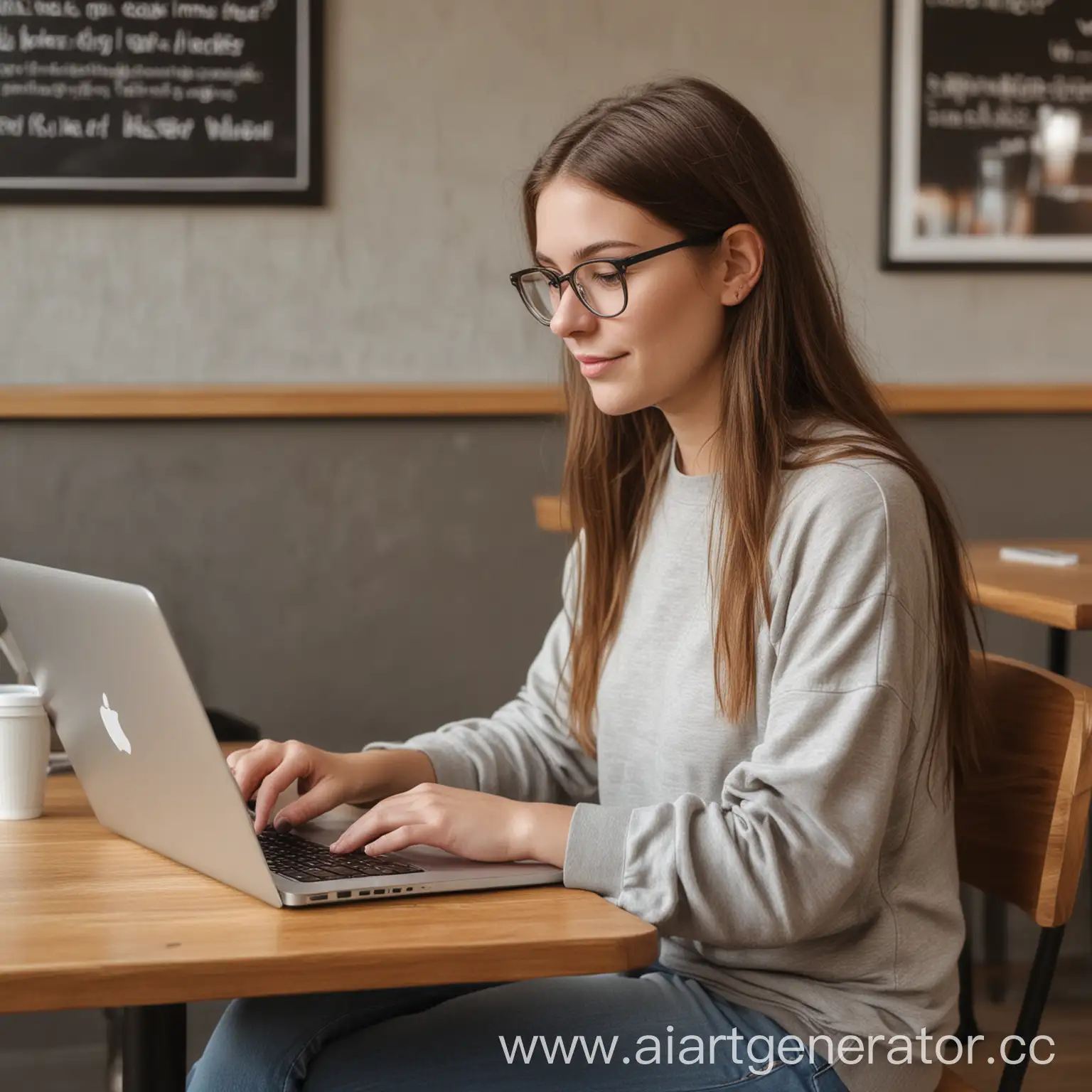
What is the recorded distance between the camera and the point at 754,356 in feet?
4.17

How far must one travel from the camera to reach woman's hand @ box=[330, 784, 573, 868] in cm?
108

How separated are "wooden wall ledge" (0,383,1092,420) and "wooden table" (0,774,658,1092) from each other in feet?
5.66

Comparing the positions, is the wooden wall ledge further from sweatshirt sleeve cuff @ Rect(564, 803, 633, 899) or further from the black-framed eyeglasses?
sweatshirt sleeve cuff @ Rect(564, 803, 633, 899)

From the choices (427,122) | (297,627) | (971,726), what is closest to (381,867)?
(971,726)

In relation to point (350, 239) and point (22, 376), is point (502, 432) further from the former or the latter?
point (22, 376)

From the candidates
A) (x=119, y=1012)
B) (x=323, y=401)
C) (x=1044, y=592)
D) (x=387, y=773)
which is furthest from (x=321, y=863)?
(x=323, y=401)

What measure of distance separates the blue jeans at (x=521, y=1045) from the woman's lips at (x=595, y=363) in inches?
20.1

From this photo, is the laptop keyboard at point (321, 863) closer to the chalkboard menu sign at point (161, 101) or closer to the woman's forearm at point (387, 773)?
the woman's forearm at point (387, 773)

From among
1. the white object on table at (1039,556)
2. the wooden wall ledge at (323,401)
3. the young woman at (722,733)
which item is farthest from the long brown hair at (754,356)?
the wooden wall ledge at (323,401)

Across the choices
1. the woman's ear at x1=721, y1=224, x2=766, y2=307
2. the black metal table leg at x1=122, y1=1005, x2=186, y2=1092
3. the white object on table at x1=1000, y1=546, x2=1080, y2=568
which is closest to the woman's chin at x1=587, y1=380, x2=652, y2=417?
the woman's ear at x1=721, y1=224, x2=766, y2=307

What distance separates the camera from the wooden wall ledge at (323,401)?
2.72 m

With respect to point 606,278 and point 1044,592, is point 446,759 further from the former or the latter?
point 1044,592

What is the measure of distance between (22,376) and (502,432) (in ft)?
2.96

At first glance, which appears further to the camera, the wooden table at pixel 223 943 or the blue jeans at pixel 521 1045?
the blue jeans at pixel 521 1045
